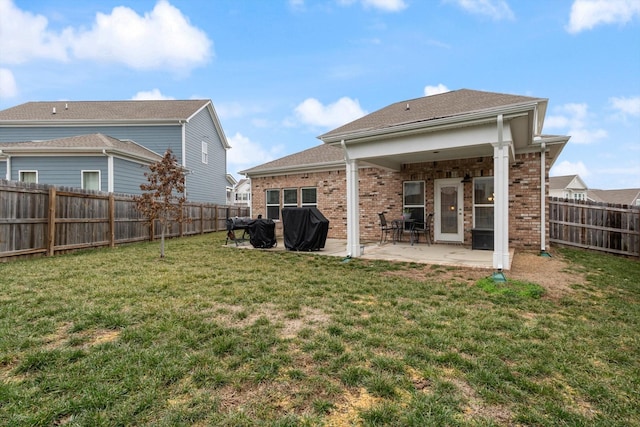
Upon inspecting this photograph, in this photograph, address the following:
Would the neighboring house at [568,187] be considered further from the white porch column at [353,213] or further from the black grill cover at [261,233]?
the black grill cover at [261,233]

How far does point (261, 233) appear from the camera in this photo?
9.72m

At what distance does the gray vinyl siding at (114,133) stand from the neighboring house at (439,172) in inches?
269

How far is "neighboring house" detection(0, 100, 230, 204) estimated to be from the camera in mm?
12703

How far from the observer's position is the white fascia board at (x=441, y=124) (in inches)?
214

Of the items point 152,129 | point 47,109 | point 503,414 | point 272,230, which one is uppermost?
point 47,109

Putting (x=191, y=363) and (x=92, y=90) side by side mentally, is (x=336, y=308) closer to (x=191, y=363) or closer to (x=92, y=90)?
(x=191, y=363)

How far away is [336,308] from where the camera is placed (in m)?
4.00

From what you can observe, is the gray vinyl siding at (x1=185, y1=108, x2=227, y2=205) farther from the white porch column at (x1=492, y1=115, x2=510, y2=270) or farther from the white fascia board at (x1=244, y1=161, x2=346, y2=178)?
the white porch column at (x1=492, y1=115, x2=510, y2=270)

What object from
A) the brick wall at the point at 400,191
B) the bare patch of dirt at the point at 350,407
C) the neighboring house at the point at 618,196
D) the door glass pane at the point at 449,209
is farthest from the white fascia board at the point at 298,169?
the neighboring house at the point at 618,196

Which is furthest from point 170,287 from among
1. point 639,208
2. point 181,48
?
point 181,48

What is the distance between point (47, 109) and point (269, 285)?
853 inches

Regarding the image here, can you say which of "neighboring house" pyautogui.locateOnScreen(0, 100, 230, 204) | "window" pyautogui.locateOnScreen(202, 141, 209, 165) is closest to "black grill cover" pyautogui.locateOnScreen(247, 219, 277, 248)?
"neighboring house" pyautogui.locateOnScreen(0, 100, 230, 204)

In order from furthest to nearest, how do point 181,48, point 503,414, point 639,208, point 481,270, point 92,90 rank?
point 92,90, point 181,48, point 639,208, point 481,270, point 503,414

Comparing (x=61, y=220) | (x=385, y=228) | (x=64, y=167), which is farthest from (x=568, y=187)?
(x=64, y=167)
